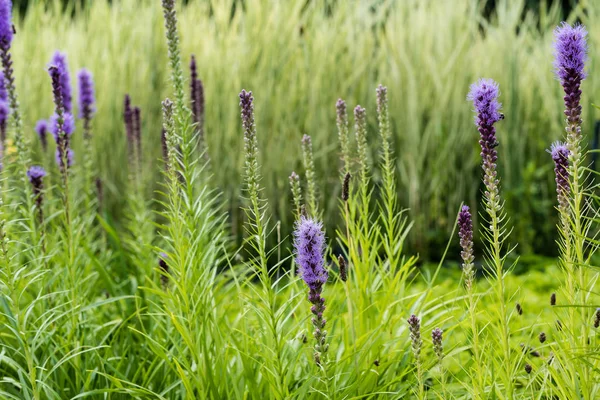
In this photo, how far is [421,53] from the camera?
6.43 m

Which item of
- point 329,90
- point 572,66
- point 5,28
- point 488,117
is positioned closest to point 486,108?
point 488,117

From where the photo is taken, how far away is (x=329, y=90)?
627 centimetres

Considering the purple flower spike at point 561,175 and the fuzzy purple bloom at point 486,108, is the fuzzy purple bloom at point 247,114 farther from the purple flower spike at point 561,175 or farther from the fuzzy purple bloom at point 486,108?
the purple flower spike at point 561,175

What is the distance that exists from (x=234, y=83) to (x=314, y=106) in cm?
72

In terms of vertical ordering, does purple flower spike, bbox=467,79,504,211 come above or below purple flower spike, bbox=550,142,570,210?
above

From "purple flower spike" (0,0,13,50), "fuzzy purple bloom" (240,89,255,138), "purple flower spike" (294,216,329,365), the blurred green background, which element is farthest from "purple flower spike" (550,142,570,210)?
the blurred green background

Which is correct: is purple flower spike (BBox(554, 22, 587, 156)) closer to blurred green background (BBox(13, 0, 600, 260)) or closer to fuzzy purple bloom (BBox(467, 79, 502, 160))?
fuzzy purple bloom (BBox(467, 79, 502, 160))

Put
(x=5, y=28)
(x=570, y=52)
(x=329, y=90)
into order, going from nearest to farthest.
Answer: (x=570, y=52)
(x=5, y=28)
(x=329, y=90)

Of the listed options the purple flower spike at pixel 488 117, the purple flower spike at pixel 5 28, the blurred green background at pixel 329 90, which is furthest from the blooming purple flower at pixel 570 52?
the blurred green background at pixel 329 90

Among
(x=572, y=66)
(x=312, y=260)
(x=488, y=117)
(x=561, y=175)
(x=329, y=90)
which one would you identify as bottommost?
(x=312, y=260)

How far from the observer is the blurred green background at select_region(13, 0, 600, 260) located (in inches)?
243

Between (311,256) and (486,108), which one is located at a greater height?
(486,108)

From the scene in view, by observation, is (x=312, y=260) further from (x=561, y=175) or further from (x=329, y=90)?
(x=329, y=90)

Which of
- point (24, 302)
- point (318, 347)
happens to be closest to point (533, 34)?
point (24, 302)
